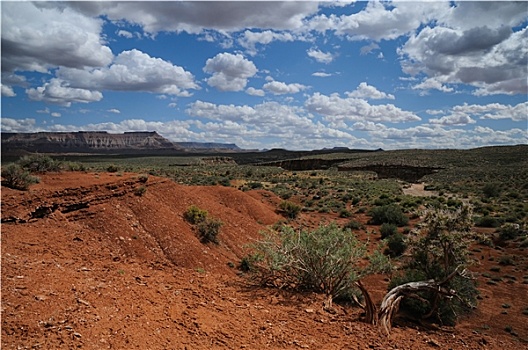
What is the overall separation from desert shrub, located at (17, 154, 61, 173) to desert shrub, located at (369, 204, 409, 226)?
17.6 metres

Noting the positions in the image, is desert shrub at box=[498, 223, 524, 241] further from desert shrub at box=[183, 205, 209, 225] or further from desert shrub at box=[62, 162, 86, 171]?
desert shrub at box=[62, 162, 86, 171]

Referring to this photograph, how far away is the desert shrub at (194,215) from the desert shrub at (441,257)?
7212 millimetres

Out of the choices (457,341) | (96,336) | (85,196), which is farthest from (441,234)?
(85,196)

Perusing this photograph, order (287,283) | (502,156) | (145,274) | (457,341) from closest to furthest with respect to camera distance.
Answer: (457,341), (145,274), (287,283), (502,156)

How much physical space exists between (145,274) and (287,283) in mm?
3307

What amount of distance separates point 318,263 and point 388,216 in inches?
570

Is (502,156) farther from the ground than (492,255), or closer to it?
farther from the ground

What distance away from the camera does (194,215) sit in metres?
13.5

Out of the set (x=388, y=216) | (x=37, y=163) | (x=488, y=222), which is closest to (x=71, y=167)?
(x=37, y=163)

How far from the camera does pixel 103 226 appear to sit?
398 inches

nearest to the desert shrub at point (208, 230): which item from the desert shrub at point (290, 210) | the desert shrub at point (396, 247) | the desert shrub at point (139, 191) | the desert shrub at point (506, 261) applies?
the desert shrub at point (139, 191)

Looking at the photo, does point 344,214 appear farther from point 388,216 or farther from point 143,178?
point 143,178

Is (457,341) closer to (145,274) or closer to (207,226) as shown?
(145,274)

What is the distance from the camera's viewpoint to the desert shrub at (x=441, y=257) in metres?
8.53
